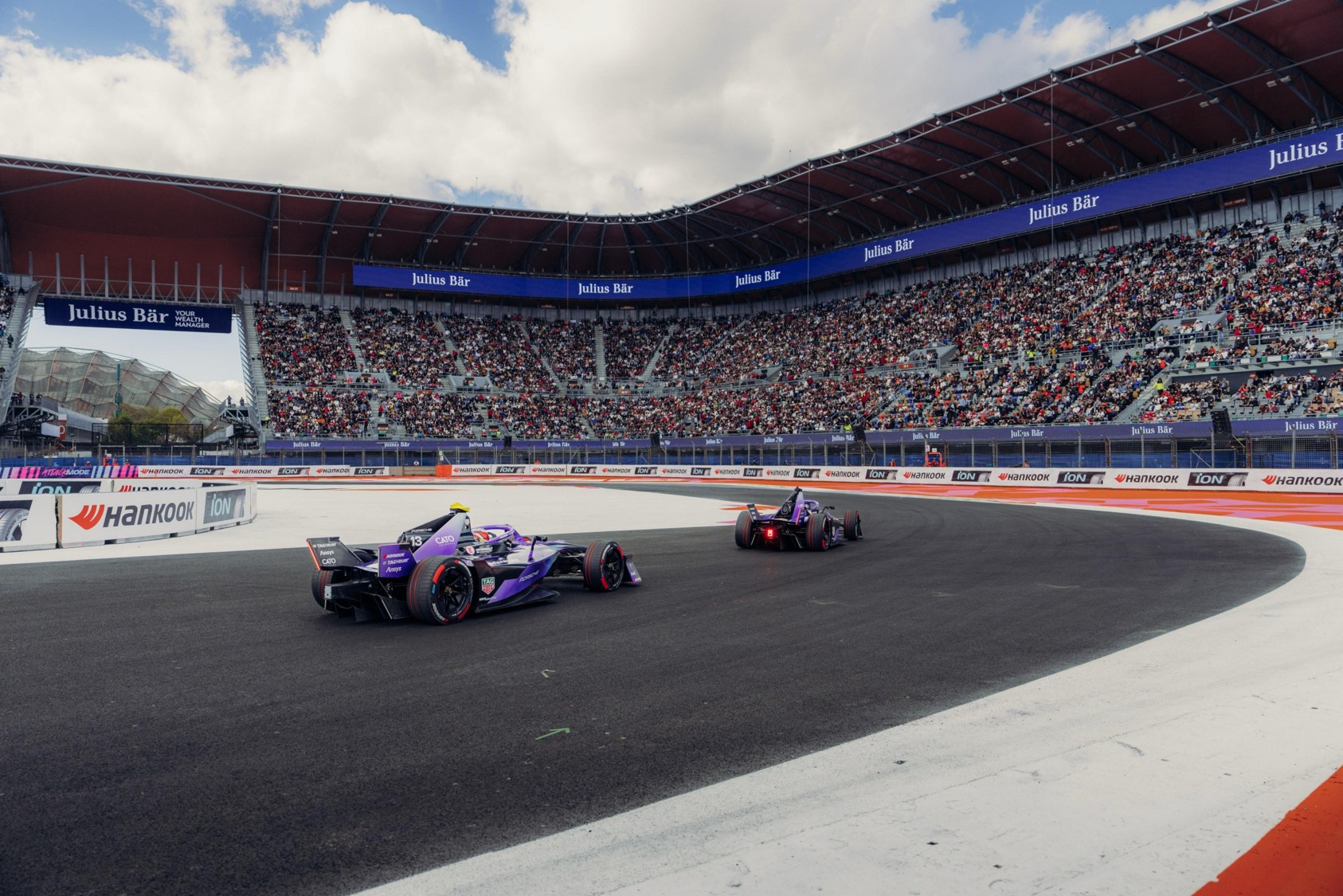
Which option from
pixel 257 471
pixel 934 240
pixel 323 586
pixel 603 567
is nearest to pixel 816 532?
pixel 603 567

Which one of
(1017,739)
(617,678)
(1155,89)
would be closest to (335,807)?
(617,678)

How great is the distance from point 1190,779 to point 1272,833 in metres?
0.54

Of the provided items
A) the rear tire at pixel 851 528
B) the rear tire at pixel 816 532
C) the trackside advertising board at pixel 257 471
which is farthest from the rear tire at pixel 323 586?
the trackside advertising board at pixel 257 471

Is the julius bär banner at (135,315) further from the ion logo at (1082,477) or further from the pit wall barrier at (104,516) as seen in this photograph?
the ion logo at (1082,477)

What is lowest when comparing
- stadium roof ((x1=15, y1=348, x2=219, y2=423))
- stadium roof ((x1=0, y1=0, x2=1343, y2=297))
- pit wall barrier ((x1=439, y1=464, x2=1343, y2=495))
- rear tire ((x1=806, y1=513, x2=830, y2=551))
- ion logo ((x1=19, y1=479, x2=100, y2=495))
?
pit wall barrier ((x1=439, y1=464, x2=1343, y2=495))

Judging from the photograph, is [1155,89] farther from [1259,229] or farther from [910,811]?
[910,811]

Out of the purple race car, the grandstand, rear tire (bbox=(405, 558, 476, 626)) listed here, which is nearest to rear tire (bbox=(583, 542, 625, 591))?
the purple race car

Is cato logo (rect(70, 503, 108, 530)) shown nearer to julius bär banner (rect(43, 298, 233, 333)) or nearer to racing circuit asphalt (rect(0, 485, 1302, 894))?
racing circuit asphalt (rect(0, 485, 1302, 894))

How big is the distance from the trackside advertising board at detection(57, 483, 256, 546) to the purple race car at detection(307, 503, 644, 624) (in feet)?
32.6

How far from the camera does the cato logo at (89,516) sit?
15063 millimetres

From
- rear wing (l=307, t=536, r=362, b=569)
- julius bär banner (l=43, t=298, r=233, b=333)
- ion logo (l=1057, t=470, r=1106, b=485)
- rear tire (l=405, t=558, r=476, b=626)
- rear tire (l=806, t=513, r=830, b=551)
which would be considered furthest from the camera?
julius bär banner (l=43, t=298, r=233, b=333)

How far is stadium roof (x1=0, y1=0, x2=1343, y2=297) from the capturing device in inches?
1384

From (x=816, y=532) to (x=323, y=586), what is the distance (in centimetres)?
775

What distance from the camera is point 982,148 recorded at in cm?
4334
